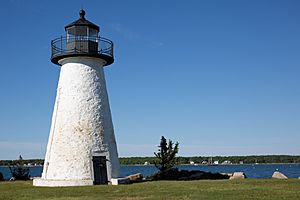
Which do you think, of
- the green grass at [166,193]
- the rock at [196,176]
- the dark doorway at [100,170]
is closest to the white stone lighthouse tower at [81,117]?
the dark doorway at [100,170]

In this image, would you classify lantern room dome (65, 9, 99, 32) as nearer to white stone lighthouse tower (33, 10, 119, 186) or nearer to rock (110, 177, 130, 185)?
white stone lighthouse tower (33, 10, 119, 186)

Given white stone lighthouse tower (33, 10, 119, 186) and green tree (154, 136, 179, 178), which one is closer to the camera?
white stone lighthouse tower (33, 10, 119, 186)

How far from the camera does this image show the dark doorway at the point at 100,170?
2242cm

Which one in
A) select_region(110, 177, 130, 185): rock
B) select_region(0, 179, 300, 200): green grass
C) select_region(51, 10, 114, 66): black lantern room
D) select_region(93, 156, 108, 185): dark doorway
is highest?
select_region(51, 10, 114, 66): black lantern room

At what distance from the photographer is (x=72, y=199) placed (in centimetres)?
1542

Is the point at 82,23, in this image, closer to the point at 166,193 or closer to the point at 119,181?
the point at 119,181

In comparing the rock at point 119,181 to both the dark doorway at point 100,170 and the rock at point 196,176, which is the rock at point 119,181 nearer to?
the dark doorway at point 100,170

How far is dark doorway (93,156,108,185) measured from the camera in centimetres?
2242

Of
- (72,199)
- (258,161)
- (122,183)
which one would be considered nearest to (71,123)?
(122,183)

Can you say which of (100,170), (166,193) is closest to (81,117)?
(100,170)

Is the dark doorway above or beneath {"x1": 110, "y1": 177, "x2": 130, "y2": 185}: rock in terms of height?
above

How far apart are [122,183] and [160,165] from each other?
7119 millimetres

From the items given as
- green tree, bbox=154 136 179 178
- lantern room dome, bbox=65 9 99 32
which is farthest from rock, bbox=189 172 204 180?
lantern room dome, bbox=65 9 99 32

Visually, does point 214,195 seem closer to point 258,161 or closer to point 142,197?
point 142,197
